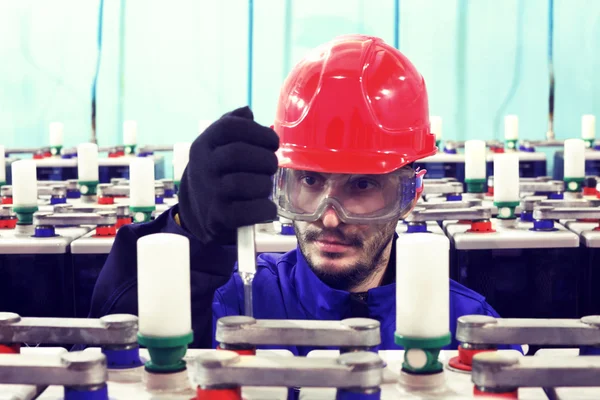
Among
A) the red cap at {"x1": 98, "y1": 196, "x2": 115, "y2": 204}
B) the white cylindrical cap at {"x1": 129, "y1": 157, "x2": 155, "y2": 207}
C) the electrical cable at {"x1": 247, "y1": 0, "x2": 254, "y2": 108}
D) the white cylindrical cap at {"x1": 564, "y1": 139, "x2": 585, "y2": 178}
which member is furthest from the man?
the electrical cable at {"x1": 247, "y1": 0, "x2": 254, "y2": 108}

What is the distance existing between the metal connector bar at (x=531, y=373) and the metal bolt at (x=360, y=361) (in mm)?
117

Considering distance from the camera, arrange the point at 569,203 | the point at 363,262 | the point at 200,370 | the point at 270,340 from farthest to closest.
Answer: the point at 569,203, the point at 363,262, the point at 270,340, the point at 200,370

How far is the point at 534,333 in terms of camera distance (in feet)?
3.84

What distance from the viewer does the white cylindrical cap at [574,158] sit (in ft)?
12.0

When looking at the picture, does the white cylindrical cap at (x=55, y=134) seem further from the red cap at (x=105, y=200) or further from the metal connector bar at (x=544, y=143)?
the metal connector bar at (x=544, y=143)

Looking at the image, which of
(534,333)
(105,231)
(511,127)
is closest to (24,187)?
(105,231)

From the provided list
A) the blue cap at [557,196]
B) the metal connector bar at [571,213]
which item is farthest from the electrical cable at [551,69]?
the metal connector bar at [571,213]

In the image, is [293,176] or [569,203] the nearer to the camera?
[293,176]

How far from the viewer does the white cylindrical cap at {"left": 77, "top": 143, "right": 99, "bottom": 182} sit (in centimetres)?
380

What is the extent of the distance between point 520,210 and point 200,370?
2484mm

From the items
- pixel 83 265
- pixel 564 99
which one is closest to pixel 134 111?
pixel 564 99

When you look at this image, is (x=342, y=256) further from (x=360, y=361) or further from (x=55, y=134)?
(x=55, y=134)

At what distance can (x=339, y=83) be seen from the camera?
1753 mm

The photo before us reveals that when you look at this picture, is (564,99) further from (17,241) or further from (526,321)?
(526,321)
